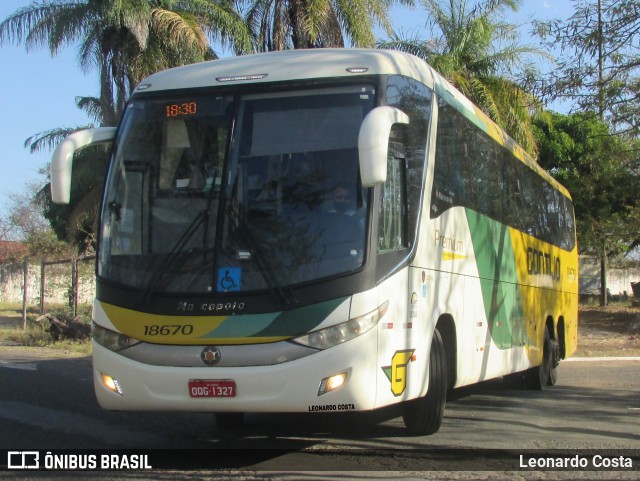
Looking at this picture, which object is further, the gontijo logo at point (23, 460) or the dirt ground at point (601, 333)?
the dirt ground at point (601, 333)

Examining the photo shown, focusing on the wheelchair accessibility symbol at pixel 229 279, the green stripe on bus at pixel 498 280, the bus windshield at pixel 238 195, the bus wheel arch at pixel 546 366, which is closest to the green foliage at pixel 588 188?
the bus wheel arch at pixel 546 366

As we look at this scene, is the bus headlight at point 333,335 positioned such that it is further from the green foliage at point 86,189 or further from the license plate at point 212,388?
the green foliage at point 86,189

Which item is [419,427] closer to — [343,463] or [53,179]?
[343,463]

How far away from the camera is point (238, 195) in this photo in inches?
257

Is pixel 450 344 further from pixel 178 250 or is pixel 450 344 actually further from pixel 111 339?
pixel 111 339

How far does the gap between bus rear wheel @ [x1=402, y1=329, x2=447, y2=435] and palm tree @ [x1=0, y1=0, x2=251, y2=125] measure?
47.5 feet

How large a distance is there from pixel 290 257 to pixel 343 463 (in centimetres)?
186

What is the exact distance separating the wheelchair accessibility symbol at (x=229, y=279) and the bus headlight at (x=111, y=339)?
88 cm

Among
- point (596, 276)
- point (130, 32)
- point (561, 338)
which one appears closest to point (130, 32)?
point (130, 32)

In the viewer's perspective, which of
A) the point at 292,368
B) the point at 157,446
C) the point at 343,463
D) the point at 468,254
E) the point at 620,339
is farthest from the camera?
the point at 620,339

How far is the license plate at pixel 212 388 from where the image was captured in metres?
6.14

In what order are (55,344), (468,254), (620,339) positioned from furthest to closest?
(620,339) → (55,344) → (468,254)

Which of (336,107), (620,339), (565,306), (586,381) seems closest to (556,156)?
(620,339)

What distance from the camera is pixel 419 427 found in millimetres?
7715
